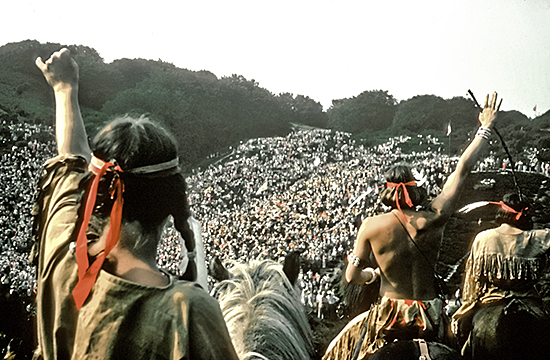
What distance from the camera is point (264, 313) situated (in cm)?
169

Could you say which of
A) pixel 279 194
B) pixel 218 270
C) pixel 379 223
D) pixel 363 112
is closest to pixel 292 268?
pixel 218 270

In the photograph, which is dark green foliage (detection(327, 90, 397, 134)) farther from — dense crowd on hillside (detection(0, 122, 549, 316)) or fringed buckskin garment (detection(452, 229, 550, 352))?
fringed buckskin garment (detection(452, 229, 550, 352))

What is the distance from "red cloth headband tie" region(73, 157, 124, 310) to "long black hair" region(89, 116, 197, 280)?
1 centimetres

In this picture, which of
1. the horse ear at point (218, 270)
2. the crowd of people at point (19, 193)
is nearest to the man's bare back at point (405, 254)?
the horse ear at point (218, 270)

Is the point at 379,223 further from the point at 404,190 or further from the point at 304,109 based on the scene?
the point at 304,109

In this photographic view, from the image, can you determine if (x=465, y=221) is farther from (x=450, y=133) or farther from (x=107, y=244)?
(x=107, y=244)

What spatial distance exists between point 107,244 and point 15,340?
3167 mm

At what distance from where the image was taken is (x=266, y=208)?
3945 mm

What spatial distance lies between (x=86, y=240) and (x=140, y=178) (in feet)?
0.60

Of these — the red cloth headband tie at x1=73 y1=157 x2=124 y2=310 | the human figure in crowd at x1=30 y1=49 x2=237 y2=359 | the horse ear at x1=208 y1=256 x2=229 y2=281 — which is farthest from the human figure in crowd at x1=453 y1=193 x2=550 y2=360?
the red cloth headband tie at x1=73 y1=157 x2=124 y2=310

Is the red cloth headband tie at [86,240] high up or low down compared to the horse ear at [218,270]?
up

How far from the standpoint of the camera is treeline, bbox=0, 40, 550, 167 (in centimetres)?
385

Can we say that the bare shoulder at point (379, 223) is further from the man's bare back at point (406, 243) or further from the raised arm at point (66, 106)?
the raised arm at point (66, 106)

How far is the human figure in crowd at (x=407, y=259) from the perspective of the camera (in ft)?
7.39
